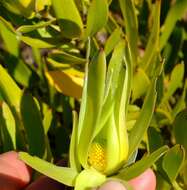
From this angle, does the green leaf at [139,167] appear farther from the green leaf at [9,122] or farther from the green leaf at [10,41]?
the green leaf at [10,41]

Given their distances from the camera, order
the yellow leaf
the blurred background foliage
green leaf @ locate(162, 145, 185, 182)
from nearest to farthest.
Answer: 1. green leaf @ locate(162, 145, 185, 182)
2. the blurred background foliage
3. the yellow leaf

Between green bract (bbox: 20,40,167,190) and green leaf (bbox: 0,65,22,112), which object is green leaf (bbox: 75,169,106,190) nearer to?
green bract (bbox: 20,40,167,190)

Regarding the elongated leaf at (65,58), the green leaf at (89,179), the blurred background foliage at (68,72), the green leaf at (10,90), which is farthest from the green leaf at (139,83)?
the green leaf at (89,179)

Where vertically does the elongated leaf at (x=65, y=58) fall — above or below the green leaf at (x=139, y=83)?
above

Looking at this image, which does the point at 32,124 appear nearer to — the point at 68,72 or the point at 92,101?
the point at 68,72

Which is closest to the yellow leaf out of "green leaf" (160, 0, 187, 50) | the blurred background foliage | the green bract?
the blurred background foliage
